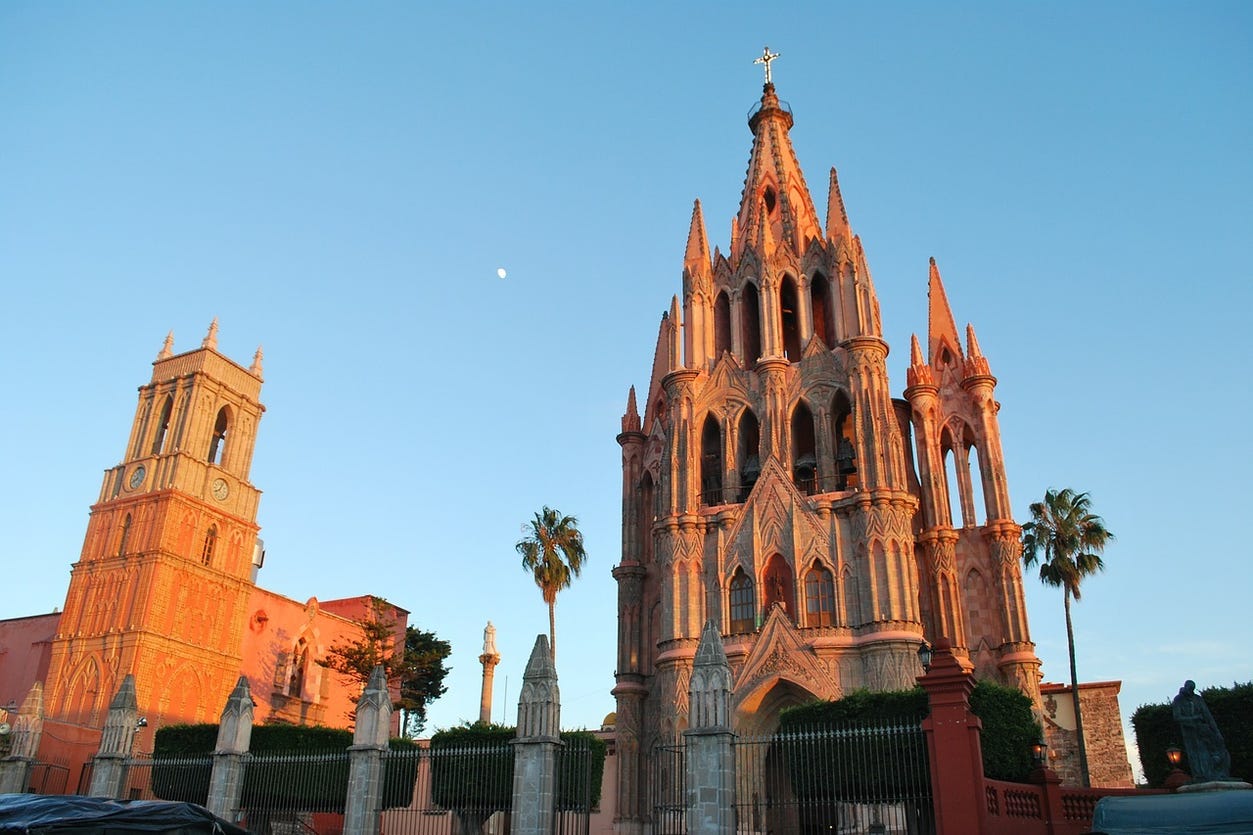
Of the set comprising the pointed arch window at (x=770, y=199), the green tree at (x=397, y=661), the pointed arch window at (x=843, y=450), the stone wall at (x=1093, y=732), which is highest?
the pointed arch window at (x=770, y=199)

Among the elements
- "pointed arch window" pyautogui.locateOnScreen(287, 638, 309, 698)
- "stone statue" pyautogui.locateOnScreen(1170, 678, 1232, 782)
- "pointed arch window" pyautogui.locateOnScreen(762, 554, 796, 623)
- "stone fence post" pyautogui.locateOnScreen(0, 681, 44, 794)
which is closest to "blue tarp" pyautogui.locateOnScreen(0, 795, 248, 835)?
"stone statue" pyautogui.locateOnScreen(1170, 678, 1232, 782)

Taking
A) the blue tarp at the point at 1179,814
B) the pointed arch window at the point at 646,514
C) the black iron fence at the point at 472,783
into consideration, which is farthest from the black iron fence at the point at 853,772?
the pointed arch window at the point at 646,514

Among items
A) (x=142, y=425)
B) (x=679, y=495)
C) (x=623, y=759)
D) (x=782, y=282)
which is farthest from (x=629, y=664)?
(x=142, y=425)

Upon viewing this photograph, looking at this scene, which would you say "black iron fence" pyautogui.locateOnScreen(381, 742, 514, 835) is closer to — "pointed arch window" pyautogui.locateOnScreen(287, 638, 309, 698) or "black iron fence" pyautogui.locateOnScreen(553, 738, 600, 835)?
"black iron fence" pyautogui.locateOnScreen(553, 738, 600, 835)

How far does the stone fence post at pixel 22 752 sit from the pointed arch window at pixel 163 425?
62.3ft

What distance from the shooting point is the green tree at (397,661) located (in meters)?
40.8

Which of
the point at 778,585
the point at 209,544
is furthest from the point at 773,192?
the point at 209,544

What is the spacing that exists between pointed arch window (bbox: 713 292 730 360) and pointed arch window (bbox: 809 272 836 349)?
11.1ft

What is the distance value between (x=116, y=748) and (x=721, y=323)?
2560 cm

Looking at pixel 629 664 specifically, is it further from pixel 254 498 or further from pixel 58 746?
pixel 254 498

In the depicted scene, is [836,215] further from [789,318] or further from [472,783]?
[472,783]

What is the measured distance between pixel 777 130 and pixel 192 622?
32.8 m

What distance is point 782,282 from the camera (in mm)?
40969

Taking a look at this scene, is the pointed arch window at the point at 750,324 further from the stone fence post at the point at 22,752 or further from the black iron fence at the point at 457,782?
the stone fence post at the point at 22,752
